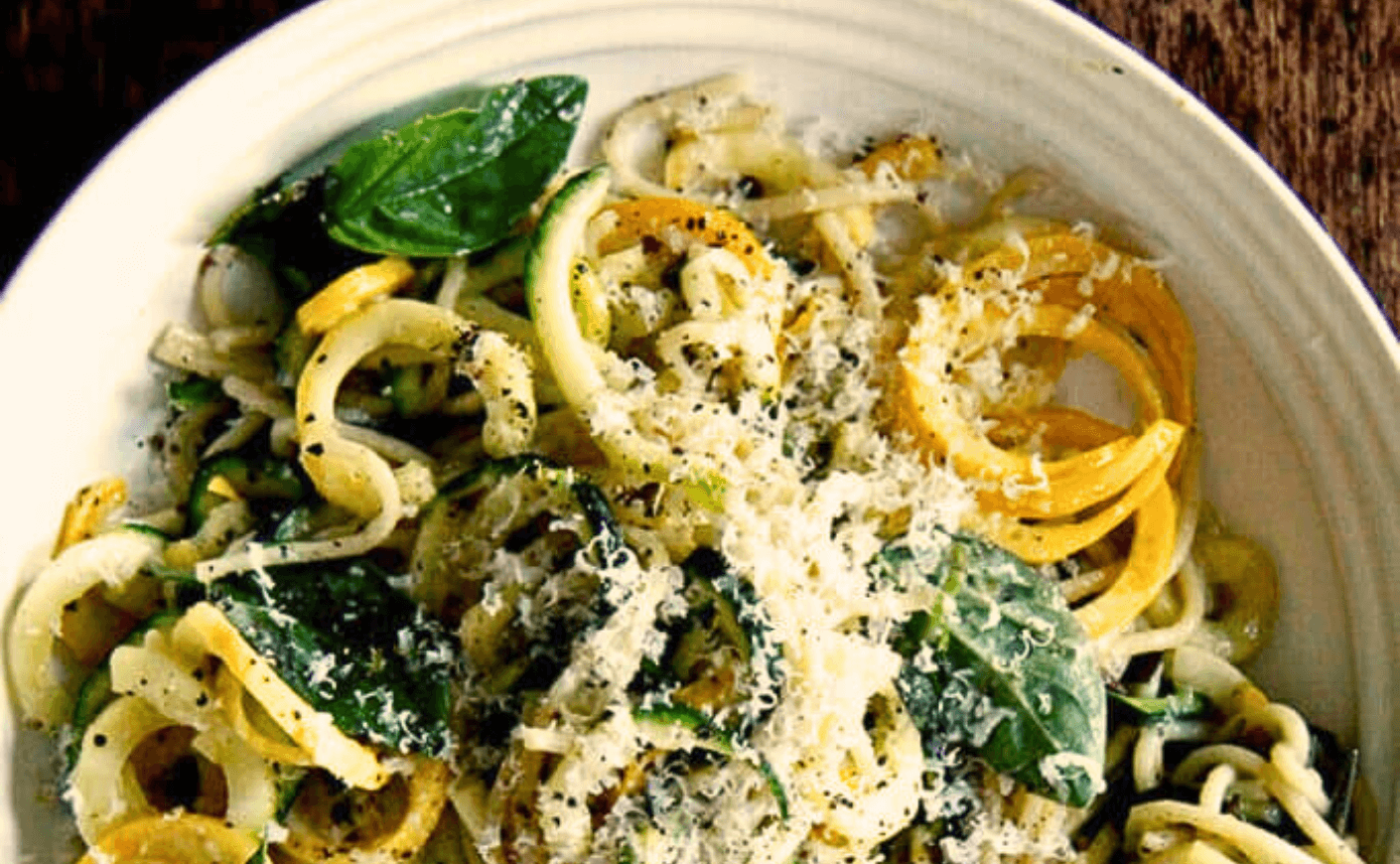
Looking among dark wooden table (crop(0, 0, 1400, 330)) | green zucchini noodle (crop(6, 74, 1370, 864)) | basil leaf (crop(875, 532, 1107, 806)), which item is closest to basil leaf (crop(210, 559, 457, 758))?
green zucchini noodle (crop(6, 74, 1370, 864))

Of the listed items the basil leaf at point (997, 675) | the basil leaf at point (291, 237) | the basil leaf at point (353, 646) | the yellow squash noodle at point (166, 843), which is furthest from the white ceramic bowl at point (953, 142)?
the basil leaf at point (997, 675)

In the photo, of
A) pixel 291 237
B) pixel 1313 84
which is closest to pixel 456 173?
pixel 291 237

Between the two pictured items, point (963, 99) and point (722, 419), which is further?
point (963, 99)

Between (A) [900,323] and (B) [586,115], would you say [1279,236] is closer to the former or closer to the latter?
(A) [900,323]

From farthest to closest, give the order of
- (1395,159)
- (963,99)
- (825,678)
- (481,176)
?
(1395,159), (963,99), (481,176), (825,678)

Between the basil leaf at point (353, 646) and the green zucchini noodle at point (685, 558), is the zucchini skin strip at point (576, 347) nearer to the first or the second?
the green zucchini noodle at point (685, 558)

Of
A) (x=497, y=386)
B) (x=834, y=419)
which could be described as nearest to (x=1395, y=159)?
(x=834, y=419)

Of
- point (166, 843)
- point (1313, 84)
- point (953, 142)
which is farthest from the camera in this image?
point (1313, 84)

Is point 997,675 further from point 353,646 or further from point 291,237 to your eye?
point 291,237
